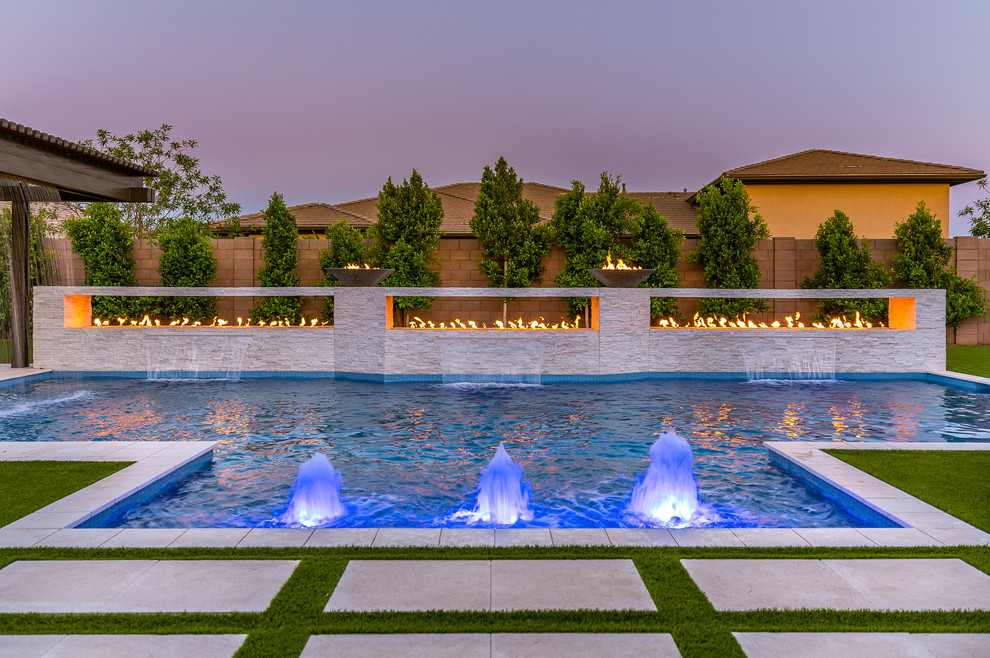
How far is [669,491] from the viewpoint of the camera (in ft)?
17.9

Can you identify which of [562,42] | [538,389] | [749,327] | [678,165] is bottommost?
[538,389]

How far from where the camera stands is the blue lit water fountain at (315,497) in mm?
5199

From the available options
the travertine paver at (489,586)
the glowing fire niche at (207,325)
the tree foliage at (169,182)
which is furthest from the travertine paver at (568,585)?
the tree foliage at (169,182)

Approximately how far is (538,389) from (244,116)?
16.6m

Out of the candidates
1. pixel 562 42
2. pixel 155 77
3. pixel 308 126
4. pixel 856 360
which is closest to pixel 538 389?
pixel 856 360

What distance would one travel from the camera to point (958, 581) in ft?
11.3

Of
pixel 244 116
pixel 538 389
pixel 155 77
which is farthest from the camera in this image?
pixel 244 116

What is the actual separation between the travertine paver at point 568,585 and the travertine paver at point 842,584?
399mm

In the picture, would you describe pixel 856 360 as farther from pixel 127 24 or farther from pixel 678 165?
pixel 127 24

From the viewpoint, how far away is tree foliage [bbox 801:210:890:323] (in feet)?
54.1

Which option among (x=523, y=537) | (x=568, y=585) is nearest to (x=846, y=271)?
(x=523, y=537)

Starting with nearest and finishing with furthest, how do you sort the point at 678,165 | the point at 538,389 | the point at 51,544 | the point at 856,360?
1. the point at 51,544
2. the point at 538,389
3. the point at 856,360
4. the point at 678,165

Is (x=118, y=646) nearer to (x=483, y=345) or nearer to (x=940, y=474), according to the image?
(x=940, y=474)

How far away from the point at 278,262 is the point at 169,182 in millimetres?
10380
